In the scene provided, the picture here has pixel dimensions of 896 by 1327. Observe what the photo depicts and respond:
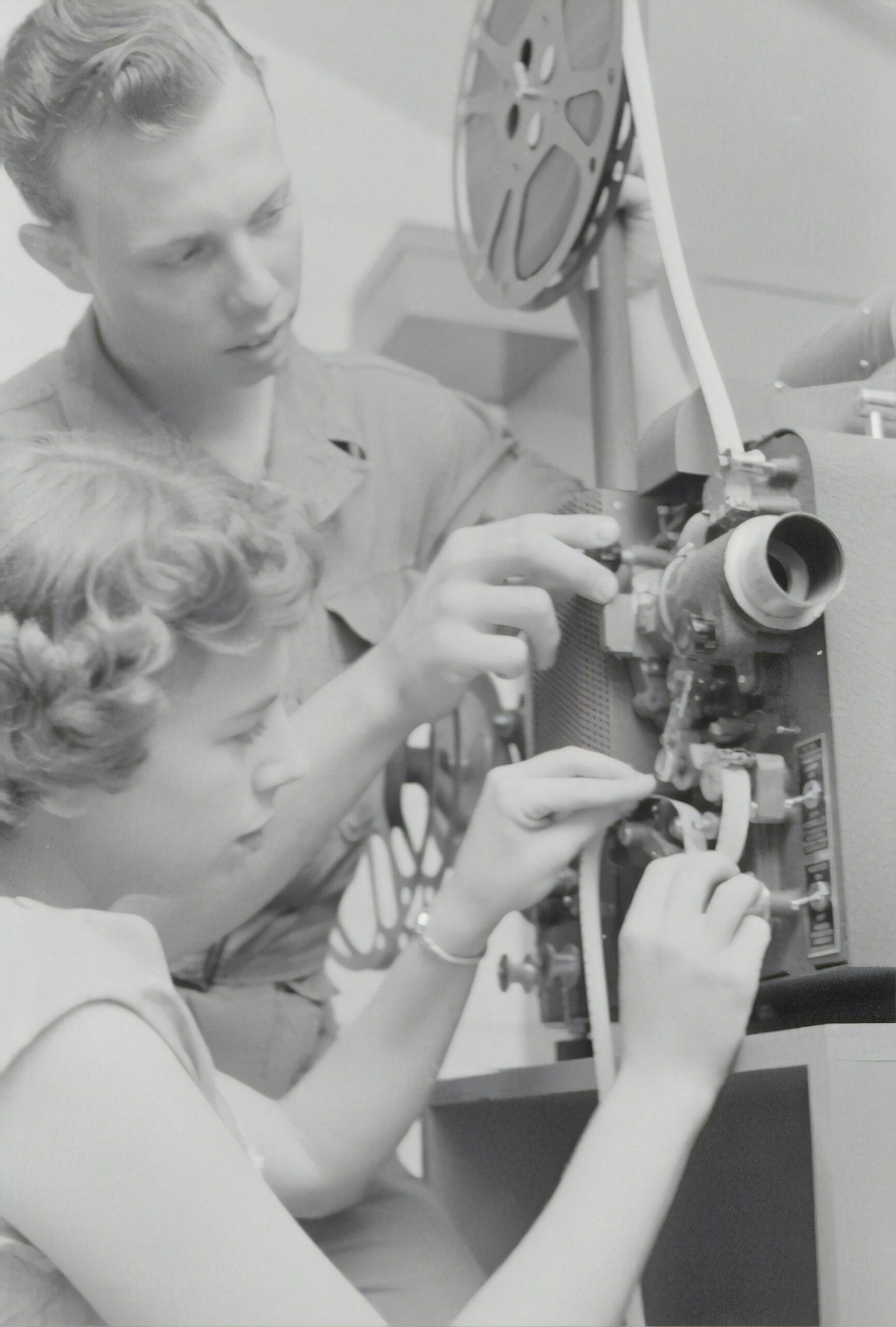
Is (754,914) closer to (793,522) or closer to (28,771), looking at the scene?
(793,522)

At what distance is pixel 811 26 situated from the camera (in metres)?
1.11

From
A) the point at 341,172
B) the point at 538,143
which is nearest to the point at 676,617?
the point at 538,143

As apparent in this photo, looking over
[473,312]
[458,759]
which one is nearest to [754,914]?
[458,759]

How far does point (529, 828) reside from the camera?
0.87m

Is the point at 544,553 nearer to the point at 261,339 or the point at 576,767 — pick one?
the point at 576,767

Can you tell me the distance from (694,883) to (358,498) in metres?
→ 0.52

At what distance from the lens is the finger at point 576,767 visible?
33.8 inches

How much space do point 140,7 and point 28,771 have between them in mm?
583

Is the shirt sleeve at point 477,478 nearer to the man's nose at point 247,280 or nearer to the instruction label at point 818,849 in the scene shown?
the man's nose at point 247,280

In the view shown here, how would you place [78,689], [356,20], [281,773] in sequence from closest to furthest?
[78,689] < [281,773] < [356,20]

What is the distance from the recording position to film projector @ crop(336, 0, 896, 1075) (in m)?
0.80

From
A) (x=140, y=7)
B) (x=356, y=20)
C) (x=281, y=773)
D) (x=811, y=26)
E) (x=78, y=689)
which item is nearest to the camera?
(x=78, y=689)

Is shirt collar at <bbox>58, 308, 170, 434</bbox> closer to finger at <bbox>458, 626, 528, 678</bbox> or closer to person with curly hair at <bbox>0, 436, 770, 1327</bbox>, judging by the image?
person with curly hair at <bbox>0, 436, 770, 1327</bbox>

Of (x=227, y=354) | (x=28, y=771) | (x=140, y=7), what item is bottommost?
(x=28, y=771)
